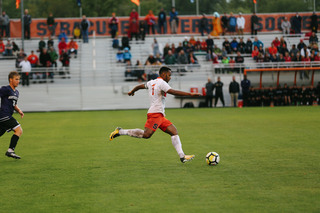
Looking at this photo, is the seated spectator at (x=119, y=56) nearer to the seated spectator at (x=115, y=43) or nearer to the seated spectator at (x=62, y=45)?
the seated spectator at (x=115, y=43)

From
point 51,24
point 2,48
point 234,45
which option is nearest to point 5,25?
point 2,48

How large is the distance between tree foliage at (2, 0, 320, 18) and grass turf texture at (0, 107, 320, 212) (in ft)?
176

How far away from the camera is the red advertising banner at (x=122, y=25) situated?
4084cm

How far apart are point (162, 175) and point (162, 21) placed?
32.1 m

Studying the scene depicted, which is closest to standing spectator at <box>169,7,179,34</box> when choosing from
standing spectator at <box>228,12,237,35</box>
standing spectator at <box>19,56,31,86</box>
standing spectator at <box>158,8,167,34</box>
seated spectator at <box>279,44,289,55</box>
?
standing spectator at <box>158,8,167,34</box>

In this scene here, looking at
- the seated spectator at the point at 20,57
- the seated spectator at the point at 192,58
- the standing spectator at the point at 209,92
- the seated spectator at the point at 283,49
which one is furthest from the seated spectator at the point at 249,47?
the seated spectator at the point at 20,57

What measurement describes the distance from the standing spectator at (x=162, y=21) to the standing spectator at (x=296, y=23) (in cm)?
1011

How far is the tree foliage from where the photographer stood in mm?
70438

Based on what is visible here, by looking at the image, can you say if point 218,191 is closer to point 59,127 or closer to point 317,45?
point 59,127

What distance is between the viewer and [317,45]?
3556cm

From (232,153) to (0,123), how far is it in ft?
16.0

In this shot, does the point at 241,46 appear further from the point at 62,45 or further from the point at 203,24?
the point at 62,45

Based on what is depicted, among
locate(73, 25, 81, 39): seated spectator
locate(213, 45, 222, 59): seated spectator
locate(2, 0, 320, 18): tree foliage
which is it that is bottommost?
locate(213, 45, 222, 59): seated spectator

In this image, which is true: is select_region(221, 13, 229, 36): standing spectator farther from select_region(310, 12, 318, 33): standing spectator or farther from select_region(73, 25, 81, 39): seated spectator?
select_region(73, 25, 81, 39): seated spectator
